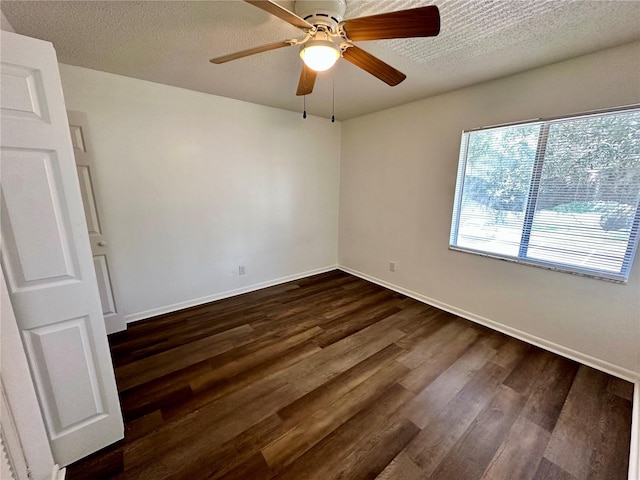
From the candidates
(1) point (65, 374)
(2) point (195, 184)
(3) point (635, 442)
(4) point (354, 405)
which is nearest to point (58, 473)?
(1) point (65, 374)

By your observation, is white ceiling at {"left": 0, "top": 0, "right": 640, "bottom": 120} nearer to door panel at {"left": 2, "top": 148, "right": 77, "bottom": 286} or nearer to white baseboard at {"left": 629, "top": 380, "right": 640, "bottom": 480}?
door panel at {"left": 2, "top": 148, "right": 77, "bottom": 286}

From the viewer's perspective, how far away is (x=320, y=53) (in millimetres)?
1381

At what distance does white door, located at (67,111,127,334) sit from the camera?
2.21 metres

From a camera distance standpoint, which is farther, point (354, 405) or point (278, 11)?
point (354, 405)

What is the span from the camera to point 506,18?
1.50 meters

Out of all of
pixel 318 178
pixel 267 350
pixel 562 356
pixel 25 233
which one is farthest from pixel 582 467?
pixel 318 178

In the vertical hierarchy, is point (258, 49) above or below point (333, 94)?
below

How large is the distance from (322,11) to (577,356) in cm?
329

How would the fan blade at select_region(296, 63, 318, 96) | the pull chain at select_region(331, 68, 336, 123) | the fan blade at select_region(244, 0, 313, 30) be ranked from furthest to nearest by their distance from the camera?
the pull chain at select_region(331, 68, 336, 123) → the fan blade at select_region(296, 63, 318, 96) → the fan blade at select_region(244, 0, 313, 30)

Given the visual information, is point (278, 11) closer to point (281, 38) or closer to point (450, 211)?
point (281, 38)

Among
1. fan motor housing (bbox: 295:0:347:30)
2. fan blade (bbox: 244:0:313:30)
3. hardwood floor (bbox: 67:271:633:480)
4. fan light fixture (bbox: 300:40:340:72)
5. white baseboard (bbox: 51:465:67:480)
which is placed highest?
fan motor housing (bbox: 295:0:347:30)

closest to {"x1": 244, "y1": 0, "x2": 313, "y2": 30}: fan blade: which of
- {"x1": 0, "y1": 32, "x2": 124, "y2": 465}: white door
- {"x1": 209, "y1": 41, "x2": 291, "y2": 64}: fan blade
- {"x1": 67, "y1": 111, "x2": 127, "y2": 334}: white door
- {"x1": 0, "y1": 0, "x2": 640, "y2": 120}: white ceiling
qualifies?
{"x1": 209, "y1": 41, "x2": 291, "y2": 64}: fan blade

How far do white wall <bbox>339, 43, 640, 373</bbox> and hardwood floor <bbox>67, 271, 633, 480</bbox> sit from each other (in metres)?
0.34

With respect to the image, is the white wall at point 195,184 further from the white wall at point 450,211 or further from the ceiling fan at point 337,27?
the ceiling fan at point 337,27
